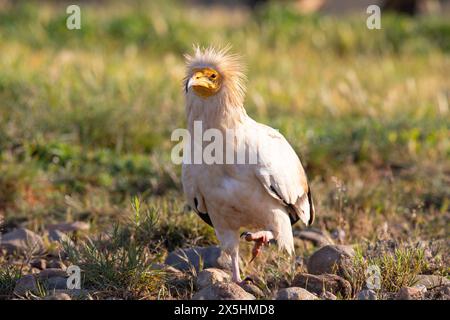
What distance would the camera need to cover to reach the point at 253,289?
5.38 metres

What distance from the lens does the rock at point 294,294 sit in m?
4.93

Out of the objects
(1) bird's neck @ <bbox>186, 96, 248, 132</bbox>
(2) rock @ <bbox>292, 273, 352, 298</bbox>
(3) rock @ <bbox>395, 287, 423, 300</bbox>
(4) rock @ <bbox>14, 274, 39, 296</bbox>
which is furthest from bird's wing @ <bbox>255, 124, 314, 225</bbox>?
(4) rock @ <bbox>14, 274, 39, 296</bbox>

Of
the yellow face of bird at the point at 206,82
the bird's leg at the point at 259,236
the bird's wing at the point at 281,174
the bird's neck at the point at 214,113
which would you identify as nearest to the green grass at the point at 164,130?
the bird's leg at the point at 259,236

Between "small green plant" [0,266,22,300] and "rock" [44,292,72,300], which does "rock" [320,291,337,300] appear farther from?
"small green plant" [0,266,22,300]

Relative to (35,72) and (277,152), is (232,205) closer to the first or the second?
(277,152)

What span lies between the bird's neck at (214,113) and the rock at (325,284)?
1.02 metres

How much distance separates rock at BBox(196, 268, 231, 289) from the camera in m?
5.48

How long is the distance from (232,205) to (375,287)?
38.1 inches

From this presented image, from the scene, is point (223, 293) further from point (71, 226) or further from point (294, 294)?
point (71, 226)

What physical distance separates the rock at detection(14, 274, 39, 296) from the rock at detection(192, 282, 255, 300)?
0.98 meters

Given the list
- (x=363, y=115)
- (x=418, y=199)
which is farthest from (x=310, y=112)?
(x=418, y=199)

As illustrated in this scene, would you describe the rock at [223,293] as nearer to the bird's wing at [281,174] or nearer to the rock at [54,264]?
the bird's wing at [281,174]

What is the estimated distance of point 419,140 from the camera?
29.7 feet

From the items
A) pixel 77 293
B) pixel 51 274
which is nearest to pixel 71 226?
pixel 51 274
